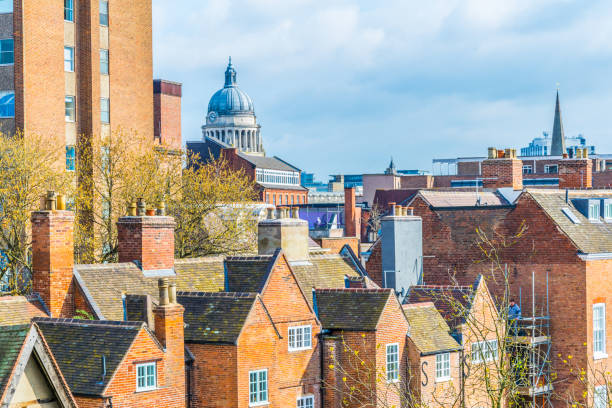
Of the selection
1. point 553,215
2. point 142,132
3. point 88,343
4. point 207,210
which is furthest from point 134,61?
point 88,343

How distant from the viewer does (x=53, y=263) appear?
108ft

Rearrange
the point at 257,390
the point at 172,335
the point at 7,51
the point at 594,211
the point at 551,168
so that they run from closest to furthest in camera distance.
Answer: the point at 172,335 < the point at 257,390 < the point at 594,211 < the point at 7,51 < the point at 551,168

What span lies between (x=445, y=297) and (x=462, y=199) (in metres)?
16.0

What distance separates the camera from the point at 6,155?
2057 inches

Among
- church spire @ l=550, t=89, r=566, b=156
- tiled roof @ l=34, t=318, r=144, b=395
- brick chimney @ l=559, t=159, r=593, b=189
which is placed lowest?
tiled roof @ l=34, t=318, r=144, b=395

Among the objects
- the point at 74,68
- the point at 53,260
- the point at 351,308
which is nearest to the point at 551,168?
the point at 74,68

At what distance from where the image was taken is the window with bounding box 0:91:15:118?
2525 inches

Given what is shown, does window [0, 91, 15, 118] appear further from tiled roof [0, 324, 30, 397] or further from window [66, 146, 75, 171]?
tiled roof [0, 324, 30, 397]

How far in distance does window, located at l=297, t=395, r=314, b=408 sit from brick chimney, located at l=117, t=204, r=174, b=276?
6.20m

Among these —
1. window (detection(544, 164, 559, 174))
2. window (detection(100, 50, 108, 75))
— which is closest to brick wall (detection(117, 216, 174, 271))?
window (detection(100, 50, 108, 75))

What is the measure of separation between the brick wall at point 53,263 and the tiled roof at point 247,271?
20.2ft

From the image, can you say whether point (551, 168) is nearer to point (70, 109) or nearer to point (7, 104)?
point (70, 109)

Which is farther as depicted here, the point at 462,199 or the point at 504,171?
the point at 504,171

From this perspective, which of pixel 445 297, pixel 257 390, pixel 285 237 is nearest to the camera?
pixel 257 390
